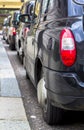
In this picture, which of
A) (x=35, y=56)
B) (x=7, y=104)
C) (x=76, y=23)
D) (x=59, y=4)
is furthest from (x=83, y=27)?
(x=7, y=104)

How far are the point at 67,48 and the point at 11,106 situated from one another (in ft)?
7.36

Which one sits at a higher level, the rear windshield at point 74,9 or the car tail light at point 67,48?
the rear windshield at point 74,9

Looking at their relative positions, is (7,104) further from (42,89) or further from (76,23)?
(76,23)

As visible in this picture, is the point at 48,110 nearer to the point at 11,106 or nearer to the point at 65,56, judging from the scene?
the point at 65,56

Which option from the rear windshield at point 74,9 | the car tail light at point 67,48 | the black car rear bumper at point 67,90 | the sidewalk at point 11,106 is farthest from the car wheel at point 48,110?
the rear windshield at point 74,9

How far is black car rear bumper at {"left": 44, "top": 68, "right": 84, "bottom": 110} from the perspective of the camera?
437 cm

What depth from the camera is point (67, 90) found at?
14.5 ft

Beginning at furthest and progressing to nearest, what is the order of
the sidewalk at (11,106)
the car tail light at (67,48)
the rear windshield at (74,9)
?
1. the sidewalk at (11,106)
2. the rear windshield at (74,9)
3. the car tail light at (67,48)

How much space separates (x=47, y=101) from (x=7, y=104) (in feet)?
4.71

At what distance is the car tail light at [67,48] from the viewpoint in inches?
172

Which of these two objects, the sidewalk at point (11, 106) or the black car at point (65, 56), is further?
the sidewalk at point (11, 106)

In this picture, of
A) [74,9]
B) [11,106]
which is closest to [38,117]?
[11,106]

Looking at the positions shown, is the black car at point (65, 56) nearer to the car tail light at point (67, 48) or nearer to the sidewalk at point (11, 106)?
the car tail light at point (67, 48)

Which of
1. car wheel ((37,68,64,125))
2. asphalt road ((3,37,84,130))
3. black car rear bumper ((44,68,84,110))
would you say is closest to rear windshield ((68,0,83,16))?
black car rear bumper ((44,68,84,110))
